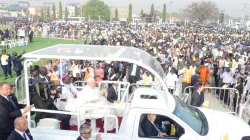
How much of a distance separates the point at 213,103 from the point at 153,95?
4946 mm

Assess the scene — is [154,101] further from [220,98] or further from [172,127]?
[220,98]

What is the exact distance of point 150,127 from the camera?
15.1 feet

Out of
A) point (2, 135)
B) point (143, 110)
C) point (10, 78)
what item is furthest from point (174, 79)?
point (10, 78)

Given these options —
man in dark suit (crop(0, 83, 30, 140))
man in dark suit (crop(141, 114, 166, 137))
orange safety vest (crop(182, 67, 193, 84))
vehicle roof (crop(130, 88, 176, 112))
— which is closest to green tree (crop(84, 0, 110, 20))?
orange safety vest (crop(182, 67, 193, 84))

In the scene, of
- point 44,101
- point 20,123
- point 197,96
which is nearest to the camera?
point 20,123

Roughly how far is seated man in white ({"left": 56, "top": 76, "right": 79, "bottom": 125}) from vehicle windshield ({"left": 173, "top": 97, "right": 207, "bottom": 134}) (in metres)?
2.16

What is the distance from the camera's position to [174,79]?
31.6ft

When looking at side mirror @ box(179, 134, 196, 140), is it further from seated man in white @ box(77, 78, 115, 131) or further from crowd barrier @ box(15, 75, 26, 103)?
crowd barrier @ box(15, 75, 26, 103)

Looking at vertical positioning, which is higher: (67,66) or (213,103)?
(67,66)

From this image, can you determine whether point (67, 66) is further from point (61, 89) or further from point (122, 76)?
point (61, 89)

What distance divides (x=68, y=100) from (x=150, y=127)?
2.23m

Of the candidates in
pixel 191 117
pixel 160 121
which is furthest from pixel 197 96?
pixel 160 121

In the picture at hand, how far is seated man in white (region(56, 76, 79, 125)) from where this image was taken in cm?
566

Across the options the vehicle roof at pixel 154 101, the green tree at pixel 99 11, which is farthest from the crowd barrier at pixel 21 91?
the green tree at pixel 99 11
